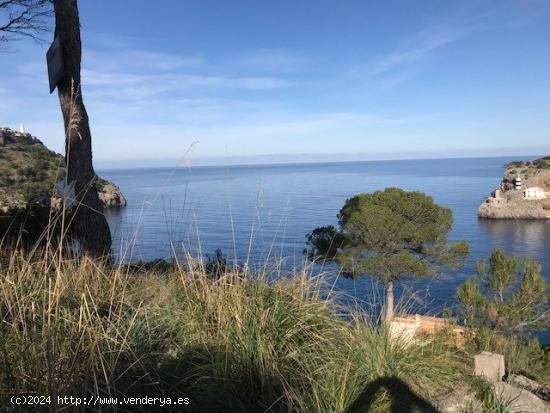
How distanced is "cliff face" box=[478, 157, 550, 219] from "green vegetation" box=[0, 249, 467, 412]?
213ft

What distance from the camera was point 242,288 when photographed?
8.91 feet

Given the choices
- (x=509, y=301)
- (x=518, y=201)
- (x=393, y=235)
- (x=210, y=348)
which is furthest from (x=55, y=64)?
(x=518, y=201)

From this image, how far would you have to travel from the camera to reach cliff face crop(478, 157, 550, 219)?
61.6m

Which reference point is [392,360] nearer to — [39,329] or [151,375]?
[151,375]

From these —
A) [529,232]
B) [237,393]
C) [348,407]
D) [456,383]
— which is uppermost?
[237,393]

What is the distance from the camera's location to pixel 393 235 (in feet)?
64.0

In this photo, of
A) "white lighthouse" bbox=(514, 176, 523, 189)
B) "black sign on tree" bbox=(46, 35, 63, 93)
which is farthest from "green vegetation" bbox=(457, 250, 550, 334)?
"white lighthouse" bbox=(514, 176, 523, 189)

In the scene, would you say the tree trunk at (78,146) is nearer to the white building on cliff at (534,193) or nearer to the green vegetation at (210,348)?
the green vegetation at (210,348)

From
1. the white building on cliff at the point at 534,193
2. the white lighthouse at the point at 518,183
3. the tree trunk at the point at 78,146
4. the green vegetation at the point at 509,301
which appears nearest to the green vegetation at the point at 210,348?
the tree trunk at the point at 78,146

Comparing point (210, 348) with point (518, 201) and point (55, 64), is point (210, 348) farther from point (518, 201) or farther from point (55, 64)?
point (518, 201)

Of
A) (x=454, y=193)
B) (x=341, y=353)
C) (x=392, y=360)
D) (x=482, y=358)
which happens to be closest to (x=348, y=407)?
(x=341, y=353)

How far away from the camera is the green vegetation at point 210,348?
1.80m

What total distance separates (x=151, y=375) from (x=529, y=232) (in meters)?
60.0

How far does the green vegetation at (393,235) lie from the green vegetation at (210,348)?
1609cm
